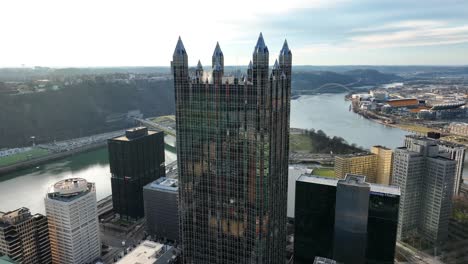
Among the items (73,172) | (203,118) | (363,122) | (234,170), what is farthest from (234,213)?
(363,122)

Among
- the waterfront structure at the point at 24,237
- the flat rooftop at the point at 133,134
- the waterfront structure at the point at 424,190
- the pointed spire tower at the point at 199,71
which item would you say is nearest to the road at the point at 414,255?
the waterfront structure at the point at 424,190

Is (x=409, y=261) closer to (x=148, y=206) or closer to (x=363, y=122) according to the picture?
(x=148, y=206)

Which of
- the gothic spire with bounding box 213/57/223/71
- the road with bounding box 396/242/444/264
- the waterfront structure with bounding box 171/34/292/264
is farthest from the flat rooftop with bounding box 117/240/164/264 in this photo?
the road with bounding box 396/242/444/264

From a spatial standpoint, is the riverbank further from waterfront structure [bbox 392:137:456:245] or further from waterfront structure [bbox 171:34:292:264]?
waterfront structure [bbox 392:137:456:245]

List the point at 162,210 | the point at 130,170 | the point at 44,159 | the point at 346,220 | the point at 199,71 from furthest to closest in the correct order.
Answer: the point at 44,159 → the point at 130,170 → the point at 162,210 → the point at 346,220 → the point at 199,71

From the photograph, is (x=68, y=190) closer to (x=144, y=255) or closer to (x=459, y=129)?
(x=144, y=255)

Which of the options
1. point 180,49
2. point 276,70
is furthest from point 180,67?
point 276,70
